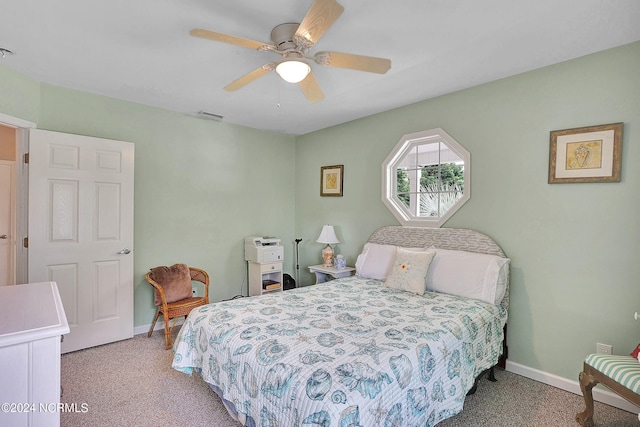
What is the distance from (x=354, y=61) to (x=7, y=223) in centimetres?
477

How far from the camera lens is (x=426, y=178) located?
342 centimetres

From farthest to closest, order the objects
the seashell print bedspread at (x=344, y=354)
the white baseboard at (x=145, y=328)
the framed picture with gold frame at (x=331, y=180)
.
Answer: the framed picture with gold frame at (x=331, y=180)
the white baseboard at (x=145, y=328)
the seashell print bedspread at (x=344, y=354)

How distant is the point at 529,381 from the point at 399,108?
2822mm

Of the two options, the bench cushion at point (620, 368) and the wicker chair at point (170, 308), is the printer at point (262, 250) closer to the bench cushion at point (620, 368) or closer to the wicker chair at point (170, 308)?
the wicker chair at point (170, 308)

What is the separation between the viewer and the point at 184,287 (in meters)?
3.42

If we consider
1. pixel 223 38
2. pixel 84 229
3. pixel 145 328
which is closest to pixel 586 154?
pixel 223 38

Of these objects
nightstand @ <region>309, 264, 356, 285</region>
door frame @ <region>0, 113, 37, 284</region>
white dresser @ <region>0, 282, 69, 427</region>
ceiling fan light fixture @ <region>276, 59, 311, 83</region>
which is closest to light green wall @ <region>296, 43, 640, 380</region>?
nightstand @ <region>309, 264, 356, 285</region>

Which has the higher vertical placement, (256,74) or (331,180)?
(256,74)

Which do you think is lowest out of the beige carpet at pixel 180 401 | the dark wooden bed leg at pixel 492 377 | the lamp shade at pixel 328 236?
the beige carpet at pixel 180 401

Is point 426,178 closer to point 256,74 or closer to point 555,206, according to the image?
point 555,206

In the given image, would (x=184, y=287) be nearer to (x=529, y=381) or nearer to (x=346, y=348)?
(x=346, y=348)

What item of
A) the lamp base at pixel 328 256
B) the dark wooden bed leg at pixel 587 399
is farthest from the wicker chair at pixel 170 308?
the dark wooden bed leg at pixel 587 399

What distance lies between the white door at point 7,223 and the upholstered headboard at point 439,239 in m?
4.52

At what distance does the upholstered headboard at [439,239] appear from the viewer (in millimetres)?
2789
